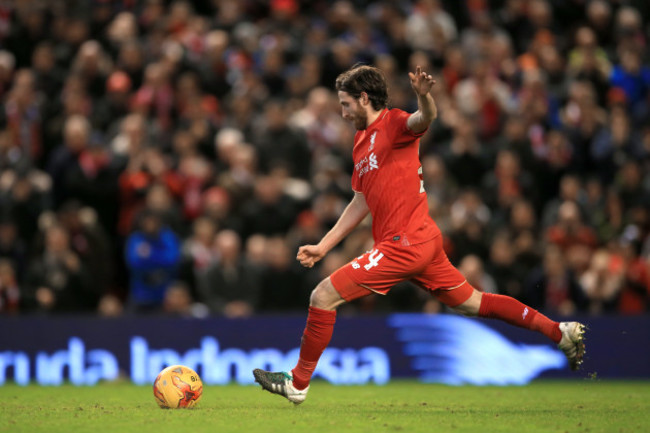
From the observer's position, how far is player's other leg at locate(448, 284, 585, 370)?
819 cm

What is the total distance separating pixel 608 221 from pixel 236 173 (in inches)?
209

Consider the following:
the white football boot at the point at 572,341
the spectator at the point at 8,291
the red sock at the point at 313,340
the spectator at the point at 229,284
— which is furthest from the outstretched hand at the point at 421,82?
the spectator at the point at 8,291

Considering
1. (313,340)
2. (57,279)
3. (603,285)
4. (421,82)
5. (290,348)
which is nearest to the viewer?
(421,82)

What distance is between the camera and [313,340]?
8016 millimetres

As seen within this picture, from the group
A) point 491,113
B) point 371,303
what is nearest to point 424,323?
point 371,303

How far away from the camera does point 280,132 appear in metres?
14.9

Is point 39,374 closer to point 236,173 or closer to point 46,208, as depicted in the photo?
point 46,208

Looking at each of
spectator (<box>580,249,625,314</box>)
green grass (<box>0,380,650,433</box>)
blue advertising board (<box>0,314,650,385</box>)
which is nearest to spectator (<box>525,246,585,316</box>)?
spectator (<box>580,249,625,314</box>)

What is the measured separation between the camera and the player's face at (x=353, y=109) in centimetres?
816

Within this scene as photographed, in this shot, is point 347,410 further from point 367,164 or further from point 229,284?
point 229,284

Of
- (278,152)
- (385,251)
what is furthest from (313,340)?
(278,152)

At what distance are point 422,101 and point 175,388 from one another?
3.07m

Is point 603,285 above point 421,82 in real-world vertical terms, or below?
below

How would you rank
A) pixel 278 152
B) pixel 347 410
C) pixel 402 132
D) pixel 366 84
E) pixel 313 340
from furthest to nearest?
pixel 278 152 → pixel 347 410 → pixel 366 84 → pixel 313 340 → pixel 402 132
